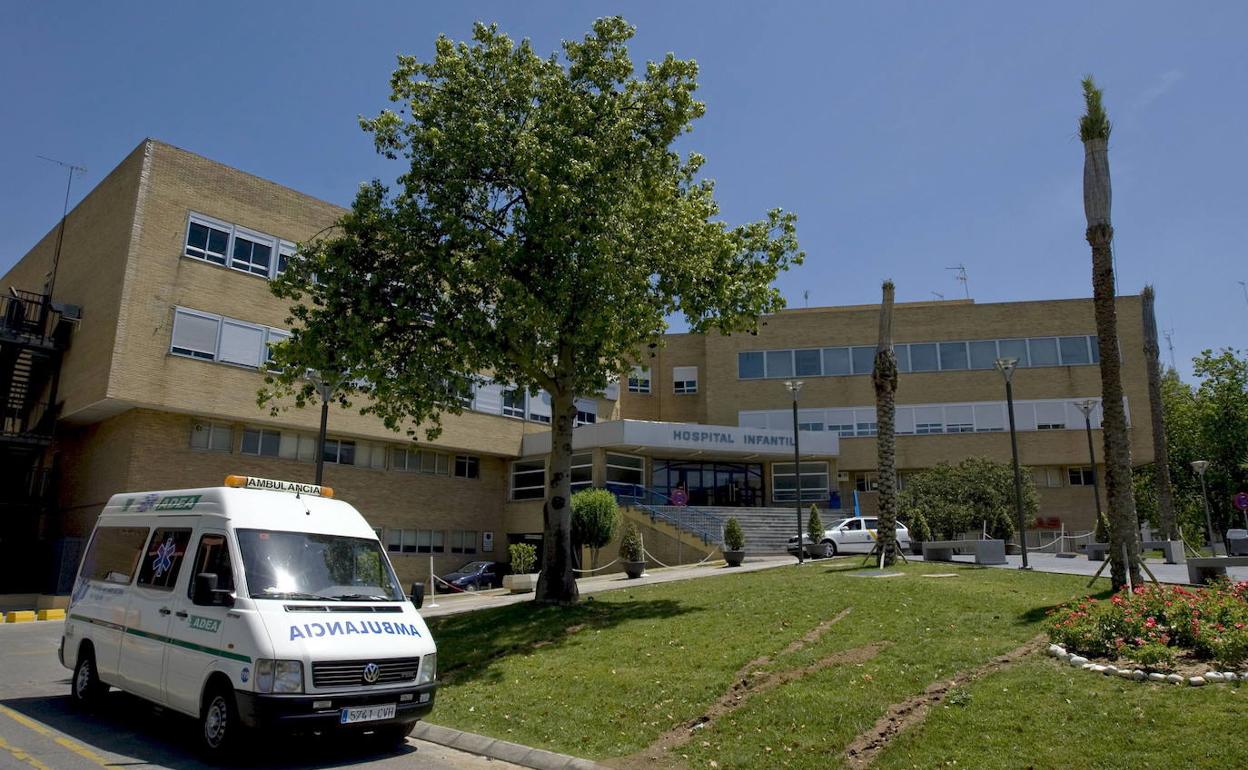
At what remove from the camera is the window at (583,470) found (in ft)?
117

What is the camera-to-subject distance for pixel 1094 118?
48.1ft

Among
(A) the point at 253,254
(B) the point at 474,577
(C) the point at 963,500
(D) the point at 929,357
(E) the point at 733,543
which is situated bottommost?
(B) the point at 474,577

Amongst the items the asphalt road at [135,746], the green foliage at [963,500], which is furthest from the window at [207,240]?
the green foliage at [963,500]

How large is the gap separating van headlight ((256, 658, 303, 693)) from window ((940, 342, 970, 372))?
4125 centimetres

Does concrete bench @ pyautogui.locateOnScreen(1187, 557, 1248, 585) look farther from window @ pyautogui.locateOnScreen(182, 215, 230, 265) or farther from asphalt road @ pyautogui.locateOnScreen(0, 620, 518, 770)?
window @ pyautogui.locateOnScreen(182, 215, 230, 265)

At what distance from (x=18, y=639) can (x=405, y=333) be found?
10447 mm

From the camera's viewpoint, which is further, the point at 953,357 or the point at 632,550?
the point at 953,357

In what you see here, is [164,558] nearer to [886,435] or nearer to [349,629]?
[349,629]

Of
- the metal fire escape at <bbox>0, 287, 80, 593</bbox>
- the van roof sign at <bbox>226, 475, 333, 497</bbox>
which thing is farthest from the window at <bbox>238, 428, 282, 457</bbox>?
the van roof sign at <bbox>226, 475, 333, 497</bbox>

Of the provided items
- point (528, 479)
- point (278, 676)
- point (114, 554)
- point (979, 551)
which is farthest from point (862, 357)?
point (278, 676)

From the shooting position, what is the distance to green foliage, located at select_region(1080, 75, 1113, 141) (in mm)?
14664

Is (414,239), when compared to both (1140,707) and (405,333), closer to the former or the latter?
(405,333)

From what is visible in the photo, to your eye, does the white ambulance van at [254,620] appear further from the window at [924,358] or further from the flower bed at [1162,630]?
the window at [924,358]

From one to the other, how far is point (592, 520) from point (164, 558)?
66.9 ft
